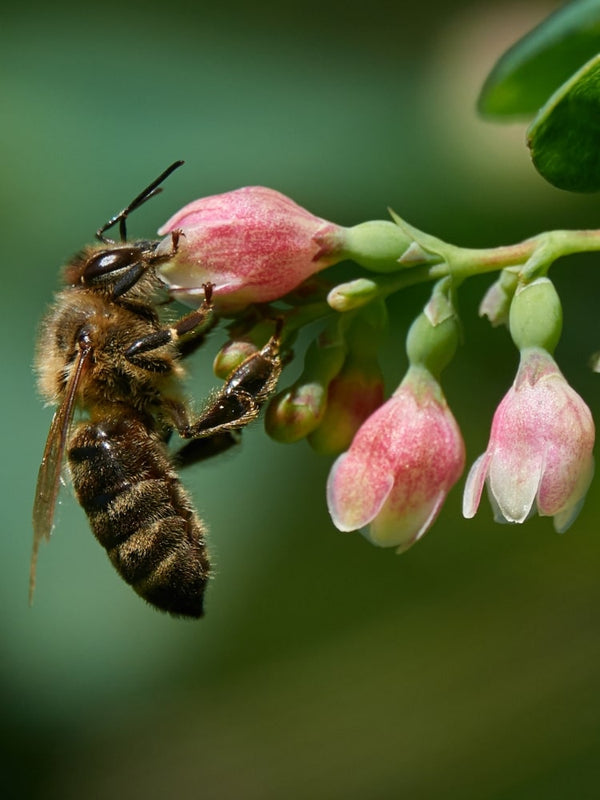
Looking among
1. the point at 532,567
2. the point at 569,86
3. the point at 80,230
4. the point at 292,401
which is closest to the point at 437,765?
the point at 532,567

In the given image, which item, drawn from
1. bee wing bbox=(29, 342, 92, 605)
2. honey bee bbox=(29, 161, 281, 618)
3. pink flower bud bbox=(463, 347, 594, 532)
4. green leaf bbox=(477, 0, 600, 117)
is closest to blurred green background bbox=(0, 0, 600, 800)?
green leaf bbox=(477, 0, 600, 117)

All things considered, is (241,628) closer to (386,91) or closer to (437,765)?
(437,765)

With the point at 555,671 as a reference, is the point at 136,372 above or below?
above

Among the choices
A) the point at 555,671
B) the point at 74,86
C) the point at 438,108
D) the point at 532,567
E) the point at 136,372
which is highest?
the point at 74,86

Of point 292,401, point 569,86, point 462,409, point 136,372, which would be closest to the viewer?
point 569,86

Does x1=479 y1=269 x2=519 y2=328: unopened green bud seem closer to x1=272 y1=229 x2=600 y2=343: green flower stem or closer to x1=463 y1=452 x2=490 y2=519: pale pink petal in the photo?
x1=272 y1=229 x2=600 y2=343: green flower stem

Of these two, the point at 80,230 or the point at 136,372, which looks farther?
the point at 80,230

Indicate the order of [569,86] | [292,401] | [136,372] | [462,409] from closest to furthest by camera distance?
[569,86] → [292,401] → [136,372] → [462,409]
